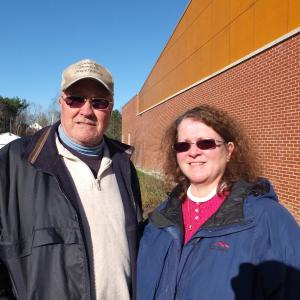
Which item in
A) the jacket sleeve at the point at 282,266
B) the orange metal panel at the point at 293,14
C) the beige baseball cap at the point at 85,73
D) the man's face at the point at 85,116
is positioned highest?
the orange metal panel at the point at 293,14

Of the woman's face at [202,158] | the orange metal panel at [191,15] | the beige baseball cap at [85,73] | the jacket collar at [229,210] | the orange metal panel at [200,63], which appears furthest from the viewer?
the orange metal panel at [191,15]

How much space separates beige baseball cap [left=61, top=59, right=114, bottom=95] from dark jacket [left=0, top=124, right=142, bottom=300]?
561 millimetres

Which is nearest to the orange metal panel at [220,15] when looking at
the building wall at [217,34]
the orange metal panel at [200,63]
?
the building wall at [217,34]

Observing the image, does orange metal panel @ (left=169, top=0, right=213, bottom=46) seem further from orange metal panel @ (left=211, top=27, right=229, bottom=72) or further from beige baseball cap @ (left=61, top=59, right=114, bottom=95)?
beige baseball cap @ (left=61, top=59, right=114, bottom=95)

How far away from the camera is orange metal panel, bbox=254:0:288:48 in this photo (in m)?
8.19

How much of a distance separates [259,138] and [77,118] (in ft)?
24.3

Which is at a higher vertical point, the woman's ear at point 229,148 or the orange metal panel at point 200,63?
the orange metal panel at point 200,63

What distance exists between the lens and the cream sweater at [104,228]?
233 cm

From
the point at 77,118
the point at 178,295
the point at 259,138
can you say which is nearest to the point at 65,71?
the point at 77,118

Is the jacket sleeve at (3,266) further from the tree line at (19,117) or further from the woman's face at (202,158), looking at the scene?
the tree line at (19,117)

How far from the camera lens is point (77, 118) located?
2572 millimetres

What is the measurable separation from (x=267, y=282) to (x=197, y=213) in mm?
651

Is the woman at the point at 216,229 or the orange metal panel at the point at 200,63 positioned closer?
the woman at the point at 216,229

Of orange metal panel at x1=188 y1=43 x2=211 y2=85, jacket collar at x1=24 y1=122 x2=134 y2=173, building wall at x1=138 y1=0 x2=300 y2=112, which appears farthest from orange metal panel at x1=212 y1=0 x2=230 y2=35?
jacket collar at x1=24 y1=122 x2=134 y2=173
